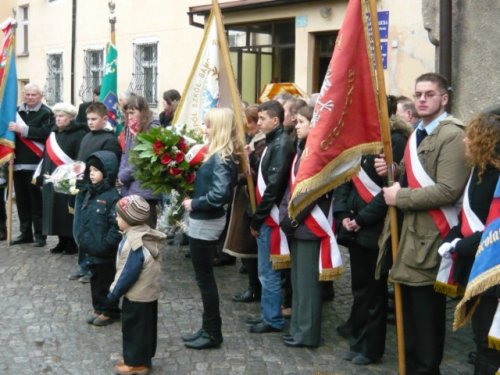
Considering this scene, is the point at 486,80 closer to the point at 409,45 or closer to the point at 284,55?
the point at 409,45

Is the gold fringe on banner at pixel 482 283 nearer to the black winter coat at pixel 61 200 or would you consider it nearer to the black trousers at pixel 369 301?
the black trousers at pixel 369 301

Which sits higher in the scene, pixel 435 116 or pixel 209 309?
pixel 435 116

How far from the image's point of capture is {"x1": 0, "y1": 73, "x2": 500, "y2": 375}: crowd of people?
4344 millimetres

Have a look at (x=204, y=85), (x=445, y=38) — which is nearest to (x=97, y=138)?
(x=204, y=85)

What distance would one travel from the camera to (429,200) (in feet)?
14.4

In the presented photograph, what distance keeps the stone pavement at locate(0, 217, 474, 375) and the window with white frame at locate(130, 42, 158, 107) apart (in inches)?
446

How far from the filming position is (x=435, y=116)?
181 inches

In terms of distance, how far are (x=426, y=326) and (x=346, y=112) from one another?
56.6 inches

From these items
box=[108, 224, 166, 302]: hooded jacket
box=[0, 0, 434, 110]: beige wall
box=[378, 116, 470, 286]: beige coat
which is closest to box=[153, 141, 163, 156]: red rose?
box=[108, 224, 166, 302]: hooded jacket

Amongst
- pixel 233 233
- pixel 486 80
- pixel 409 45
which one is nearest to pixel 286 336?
pixel 233 233

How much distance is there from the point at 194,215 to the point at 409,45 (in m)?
7.83

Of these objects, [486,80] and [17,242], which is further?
[17,242]

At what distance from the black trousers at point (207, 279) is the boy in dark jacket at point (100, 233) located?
881 mm

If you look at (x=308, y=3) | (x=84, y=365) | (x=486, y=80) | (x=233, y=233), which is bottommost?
(x=84, y=365)
